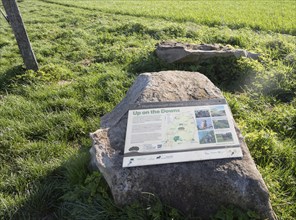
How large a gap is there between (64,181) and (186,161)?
156 cm

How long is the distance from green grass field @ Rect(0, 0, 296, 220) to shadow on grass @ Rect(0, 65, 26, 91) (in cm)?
2

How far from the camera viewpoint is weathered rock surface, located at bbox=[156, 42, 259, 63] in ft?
18.9

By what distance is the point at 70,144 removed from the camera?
4023mm

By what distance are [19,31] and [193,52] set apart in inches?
149

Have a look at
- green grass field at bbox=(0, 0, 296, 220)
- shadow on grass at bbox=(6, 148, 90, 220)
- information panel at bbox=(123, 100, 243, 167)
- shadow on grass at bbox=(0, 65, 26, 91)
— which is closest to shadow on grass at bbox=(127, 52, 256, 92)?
green grass field at bbox=(0, 0, 296, 220)

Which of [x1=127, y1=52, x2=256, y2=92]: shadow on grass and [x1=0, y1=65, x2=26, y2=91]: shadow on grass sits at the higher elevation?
[x1=127, y1=52, x2=256, y2=92]: shadow on grass

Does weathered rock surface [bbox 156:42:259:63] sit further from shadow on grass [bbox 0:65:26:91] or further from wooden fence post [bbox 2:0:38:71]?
shadow on grass [bbox 0:65:26:91]

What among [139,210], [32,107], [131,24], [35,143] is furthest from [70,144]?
[131,24]

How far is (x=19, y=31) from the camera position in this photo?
5.99 metres

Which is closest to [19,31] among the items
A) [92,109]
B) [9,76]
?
[9,76]

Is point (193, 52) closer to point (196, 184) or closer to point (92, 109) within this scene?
point (92, 109)

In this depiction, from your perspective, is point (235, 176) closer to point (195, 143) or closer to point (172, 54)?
point (195, 143)

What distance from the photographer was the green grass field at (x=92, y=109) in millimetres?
2965

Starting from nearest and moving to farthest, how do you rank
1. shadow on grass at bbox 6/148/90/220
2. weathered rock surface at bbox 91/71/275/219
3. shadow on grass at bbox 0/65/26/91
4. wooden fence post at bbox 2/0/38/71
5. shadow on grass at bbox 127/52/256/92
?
weathered rock surface at bbox 91/71/275/219
shadow on grass at bbox 6/148/90/220
shadow on grass at bbox 127/52/256/92
wooden fence post at bbox 2/0/38/71
shadow on grass at bbox 0/65/26/91
